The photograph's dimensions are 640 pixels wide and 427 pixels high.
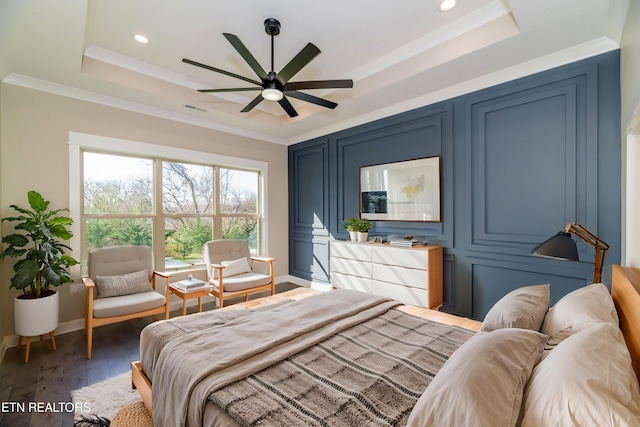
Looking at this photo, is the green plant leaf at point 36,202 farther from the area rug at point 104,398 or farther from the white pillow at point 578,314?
the white pillow at point 578,314

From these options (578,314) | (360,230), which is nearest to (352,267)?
(360,230)

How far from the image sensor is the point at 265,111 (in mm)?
4570

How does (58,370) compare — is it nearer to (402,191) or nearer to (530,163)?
(402,191)

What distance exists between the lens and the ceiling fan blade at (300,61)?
2156 millimetres

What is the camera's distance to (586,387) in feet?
2.46

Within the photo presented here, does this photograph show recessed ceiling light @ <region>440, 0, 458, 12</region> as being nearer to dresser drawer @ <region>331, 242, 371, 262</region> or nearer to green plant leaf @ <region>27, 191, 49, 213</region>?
dresser drawer @ <region>331, 242, 371, 262</region>

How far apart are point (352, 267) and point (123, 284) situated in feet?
9.09

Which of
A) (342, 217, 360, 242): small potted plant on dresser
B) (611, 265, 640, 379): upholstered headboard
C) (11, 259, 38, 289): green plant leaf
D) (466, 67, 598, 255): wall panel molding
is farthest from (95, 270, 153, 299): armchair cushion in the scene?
(611, 265, 640, 379): upholstered headboard

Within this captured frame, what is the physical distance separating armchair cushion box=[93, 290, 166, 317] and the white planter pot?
1.21 ft

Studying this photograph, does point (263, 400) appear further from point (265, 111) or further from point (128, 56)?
point (265, 111)

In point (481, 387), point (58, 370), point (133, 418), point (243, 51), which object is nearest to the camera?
point (481, 387)

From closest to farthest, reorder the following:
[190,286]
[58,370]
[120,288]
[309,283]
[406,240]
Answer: [58,370] → [120,288] → [190,286] → [406,240] → [309,283]

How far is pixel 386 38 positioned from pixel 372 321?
2637 millimetres

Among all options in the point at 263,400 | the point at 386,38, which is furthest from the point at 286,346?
the point at 386,38
